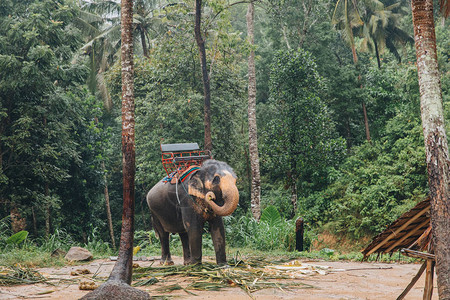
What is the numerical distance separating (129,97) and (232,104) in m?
10.5

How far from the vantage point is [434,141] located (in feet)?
15.2

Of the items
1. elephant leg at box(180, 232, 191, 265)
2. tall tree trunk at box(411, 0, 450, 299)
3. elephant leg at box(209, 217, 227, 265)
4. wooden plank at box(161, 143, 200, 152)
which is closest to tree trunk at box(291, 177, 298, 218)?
elephant leg at box(180, 232, 191, 265)

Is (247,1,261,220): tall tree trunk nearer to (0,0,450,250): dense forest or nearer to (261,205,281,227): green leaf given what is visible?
(0,0,450,250): dense forest

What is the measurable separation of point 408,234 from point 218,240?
12.9ft

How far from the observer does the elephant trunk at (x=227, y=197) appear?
744 cm

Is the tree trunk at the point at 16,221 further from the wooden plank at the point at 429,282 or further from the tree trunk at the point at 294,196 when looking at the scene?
the wooden plank at the point at 429,282

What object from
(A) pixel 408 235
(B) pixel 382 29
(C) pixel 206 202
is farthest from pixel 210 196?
(B) pixel 382 29

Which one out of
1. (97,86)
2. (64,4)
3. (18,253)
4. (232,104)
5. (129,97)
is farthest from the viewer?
(97,86)

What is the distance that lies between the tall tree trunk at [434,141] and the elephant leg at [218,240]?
13.4 ft

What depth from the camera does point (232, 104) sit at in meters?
16.9

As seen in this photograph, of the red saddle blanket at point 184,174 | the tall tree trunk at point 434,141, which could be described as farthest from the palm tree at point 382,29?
the tall tree trunk at point 434,141

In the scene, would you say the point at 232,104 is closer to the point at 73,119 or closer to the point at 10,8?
the point at 73,119

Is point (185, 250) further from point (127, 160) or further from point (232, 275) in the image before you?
point (127, 160)

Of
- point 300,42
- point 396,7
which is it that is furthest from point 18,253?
point 396,7
